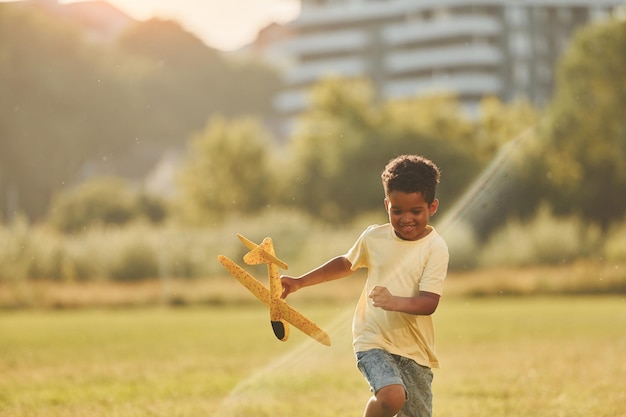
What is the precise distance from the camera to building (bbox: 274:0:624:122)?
73938mm

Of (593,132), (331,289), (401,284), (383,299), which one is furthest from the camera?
(593,132)

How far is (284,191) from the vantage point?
121 ft

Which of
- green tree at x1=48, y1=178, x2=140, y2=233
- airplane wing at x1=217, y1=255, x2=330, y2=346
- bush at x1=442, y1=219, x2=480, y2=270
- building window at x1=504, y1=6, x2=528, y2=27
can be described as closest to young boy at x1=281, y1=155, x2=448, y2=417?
airplane wing at x1=217, y1=255, x2=330, y2=346

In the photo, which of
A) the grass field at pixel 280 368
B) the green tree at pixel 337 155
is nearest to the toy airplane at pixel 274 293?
the grass field at pixel 280 368

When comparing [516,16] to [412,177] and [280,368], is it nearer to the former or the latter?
[280,368]

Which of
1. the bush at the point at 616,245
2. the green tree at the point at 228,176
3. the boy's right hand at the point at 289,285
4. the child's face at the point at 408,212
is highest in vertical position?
the green tree at the point at 228,176

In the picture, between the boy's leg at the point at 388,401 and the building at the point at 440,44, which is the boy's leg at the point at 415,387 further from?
the building at the point at 440,44

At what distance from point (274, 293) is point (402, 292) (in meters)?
0.45

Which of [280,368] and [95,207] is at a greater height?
[95,207]

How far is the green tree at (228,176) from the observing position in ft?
120

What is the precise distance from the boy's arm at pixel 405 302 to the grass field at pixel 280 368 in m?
1.26

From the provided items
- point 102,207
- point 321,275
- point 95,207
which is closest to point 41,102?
point 95,207

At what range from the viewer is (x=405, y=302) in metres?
3.95

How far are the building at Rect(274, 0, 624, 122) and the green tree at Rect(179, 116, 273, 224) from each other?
104ft
